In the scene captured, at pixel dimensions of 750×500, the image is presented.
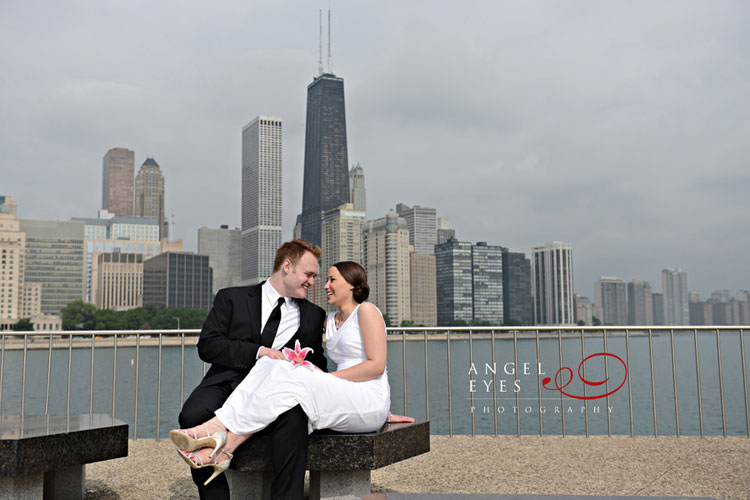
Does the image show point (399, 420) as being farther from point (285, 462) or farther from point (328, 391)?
point (285, 462)

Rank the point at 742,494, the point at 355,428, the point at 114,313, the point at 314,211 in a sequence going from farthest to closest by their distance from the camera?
the point at 314,211 < the point at 114,313 < the point at 742,494 < the point at 355,428

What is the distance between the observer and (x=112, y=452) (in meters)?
3.66

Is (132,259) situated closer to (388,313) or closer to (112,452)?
(388,313)

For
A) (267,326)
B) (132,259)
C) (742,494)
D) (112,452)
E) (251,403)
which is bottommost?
(742,494)

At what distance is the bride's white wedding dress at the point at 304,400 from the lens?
3.12 m

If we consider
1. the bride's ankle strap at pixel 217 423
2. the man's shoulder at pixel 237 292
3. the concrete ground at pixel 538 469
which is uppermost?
the man's shoulder at pixel 237 292

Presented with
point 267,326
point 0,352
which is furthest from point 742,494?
point 0,352

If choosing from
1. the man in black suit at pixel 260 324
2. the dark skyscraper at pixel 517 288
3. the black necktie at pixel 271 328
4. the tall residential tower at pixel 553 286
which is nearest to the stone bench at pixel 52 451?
the man in black suit at pixel 260 324

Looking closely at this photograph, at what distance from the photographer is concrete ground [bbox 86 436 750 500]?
4512mm

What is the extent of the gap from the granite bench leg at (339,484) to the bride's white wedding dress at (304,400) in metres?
0.30

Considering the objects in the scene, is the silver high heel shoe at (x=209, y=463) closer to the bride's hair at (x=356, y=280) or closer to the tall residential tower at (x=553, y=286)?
the bride's hair at (x=356, y=280)

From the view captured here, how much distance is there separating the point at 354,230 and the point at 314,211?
21.8 metres

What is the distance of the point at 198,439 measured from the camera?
3.04 metres

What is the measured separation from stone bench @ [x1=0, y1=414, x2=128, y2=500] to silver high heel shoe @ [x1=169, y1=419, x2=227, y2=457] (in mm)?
→ 784
